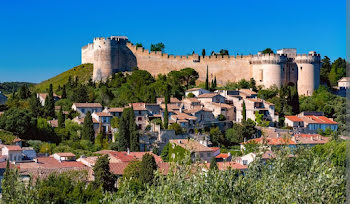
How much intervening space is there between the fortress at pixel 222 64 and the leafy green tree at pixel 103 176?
28.9 metres

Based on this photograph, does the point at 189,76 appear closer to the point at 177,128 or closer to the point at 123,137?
the point at 177,128

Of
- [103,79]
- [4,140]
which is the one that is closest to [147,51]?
[103,79]

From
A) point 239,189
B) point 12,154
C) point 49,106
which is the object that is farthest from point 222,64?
point 239,189

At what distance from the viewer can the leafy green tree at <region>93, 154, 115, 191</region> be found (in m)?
26.5

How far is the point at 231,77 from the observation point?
184 ft

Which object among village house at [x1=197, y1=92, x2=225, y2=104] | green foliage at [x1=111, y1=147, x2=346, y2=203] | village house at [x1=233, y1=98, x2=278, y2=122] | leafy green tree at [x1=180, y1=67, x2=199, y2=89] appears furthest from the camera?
leafy green tree at [x1=180, y1=67, x2=199, y2=89]

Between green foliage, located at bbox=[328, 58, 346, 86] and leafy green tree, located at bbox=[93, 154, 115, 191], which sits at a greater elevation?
green foliage, located at bbox=[328, 58, 346, 86]

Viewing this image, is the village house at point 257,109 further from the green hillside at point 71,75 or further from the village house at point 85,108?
the green hillside at point 71,75

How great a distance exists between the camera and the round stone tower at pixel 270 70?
53.2 m

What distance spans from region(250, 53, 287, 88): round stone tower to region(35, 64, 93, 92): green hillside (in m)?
17.5

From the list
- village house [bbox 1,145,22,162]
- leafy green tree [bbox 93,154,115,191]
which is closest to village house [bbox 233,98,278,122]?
leafy green tree [bbox 93,154,115,191]

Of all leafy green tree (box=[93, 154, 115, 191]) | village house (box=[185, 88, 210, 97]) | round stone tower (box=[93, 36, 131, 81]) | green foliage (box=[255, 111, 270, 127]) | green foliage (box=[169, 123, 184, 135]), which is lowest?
leafy green tree (box=[93, 154, 115, 191])

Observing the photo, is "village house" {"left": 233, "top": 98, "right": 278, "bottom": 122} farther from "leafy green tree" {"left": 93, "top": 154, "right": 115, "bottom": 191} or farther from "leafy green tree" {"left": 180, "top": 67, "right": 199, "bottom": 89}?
"leafy green tree" {"left": 93, "top": 154, "right": 115, "bottom": 191}

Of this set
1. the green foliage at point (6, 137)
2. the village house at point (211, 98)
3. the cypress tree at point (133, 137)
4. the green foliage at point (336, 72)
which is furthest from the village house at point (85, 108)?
the green foliage at point (336, 72)
